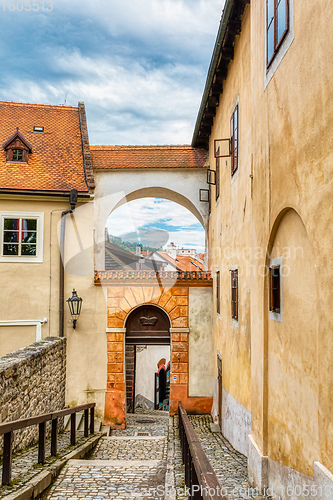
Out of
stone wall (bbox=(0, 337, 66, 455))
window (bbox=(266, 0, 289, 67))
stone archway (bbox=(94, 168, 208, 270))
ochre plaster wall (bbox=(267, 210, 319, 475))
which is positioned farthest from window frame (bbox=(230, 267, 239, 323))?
stone archway (bbox=(94, 168, 208, 270))

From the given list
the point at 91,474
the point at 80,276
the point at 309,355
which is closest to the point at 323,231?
the point at 309,355

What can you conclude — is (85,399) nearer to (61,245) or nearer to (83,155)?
(61,245)

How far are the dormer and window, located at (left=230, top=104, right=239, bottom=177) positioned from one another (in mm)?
6702

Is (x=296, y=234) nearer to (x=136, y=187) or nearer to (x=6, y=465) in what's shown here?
(x=6, y=465)

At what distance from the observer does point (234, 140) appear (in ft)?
30.3

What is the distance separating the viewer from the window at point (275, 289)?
203 inches

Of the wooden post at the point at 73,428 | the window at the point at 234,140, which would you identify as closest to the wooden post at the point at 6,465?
the wooden post at the point at 73,428

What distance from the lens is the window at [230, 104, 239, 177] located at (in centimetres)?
894

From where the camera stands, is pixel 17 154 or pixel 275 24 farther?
pixel 17 154

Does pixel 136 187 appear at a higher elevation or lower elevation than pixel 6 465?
higher

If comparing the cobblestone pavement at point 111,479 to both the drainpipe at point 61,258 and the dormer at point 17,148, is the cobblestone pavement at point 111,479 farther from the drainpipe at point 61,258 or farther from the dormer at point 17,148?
the dormer at point 17,148

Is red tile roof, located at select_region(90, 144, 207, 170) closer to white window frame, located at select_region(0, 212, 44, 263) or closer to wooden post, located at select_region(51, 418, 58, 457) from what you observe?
white window frame, located at select_region(0, 212, 44, 263)

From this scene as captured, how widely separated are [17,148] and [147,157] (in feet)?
13.2

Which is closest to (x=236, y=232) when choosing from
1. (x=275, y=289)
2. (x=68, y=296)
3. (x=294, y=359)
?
(x=275, y=289)
